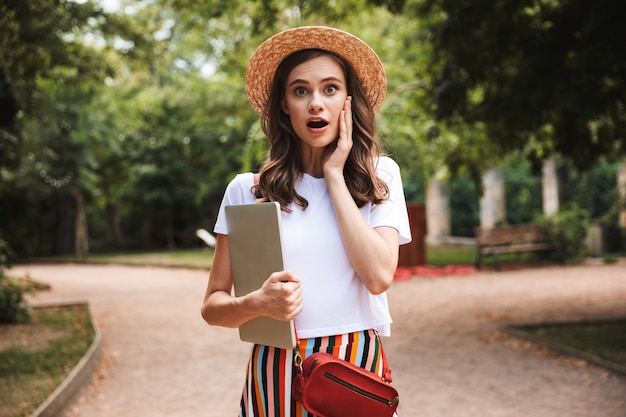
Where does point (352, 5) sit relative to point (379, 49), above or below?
below

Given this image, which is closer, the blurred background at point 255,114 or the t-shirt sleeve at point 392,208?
the t-shirt sleeve at point 392,208

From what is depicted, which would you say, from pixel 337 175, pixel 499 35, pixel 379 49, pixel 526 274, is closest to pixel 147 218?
pixel 379 49

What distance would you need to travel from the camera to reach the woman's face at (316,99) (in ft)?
6.91

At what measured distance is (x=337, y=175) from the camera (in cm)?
204

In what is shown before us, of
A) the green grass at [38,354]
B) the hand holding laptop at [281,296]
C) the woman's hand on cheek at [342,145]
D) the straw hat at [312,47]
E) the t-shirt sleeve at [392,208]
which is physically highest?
the straw hat at [312,47]

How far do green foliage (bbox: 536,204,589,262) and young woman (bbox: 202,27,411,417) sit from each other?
17.3 metres

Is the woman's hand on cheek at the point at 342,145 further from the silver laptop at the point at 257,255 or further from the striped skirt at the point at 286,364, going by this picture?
the striped skirt at the point at 286,364

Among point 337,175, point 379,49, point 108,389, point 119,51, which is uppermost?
point 379,49

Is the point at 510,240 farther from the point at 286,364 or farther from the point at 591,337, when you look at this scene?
the point at 286,364

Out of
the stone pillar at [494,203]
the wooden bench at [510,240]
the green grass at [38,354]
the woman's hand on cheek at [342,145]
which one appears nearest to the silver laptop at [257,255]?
the woman's hand on cheek at [342,145]

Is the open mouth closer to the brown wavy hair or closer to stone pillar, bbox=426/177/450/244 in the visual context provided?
the brown wavy hair

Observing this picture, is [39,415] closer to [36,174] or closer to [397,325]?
[397,325]

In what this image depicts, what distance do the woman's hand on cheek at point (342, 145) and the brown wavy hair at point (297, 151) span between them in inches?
2.9

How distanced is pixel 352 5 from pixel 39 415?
7.17 meters
